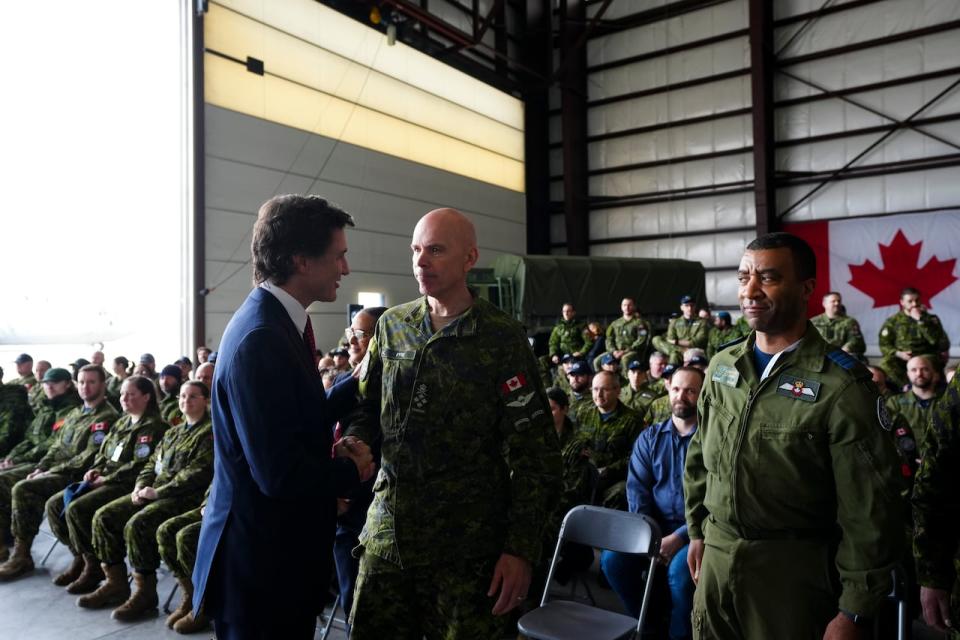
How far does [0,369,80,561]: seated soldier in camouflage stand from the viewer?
533 centimetres

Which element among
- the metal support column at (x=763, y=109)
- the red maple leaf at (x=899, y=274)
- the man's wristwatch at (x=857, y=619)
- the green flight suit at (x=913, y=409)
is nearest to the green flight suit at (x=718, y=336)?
the green flight suit at (x=913, y=409)

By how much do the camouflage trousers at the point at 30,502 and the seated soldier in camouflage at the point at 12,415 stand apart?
1225 mm

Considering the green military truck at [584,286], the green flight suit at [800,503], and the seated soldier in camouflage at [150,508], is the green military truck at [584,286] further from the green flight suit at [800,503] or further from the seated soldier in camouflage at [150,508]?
the green flight suit at [800,503]

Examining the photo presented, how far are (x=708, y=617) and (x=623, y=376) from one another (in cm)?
723

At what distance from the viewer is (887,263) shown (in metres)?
13.8

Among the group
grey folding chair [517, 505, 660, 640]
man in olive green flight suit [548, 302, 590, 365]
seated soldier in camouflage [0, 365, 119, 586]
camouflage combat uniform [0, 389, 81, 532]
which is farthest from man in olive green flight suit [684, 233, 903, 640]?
man in olive green flight suit [548, 302, 590, 365]

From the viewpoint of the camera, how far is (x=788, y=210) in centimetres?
1485

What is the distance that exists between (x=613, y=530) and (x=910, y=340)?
6612mm

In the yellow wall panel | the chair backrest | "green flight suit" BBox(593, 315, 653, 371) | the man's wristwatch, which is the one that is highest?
the yellow wall panel

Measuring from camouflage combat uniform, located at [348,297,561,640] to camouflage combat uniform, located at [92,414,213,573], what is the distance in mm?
2807

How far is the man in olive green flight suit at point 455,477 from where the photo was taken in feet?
5.45

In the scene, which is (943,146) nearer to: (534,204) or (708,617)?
(534,204)

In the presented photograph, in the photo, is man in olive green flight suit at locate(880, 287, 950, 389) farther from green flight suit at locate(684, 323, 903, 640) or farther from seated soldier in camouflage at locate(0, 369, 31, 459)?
seated soldier in camouflage at locate(0, 369, 31, 459)

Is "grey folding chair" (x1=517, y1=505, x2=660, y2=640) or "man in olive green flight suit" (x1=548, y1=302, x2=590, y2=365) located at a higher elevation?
"man in olive green flight suit" (x1=548, y1=302, x2=590, y2=365)
